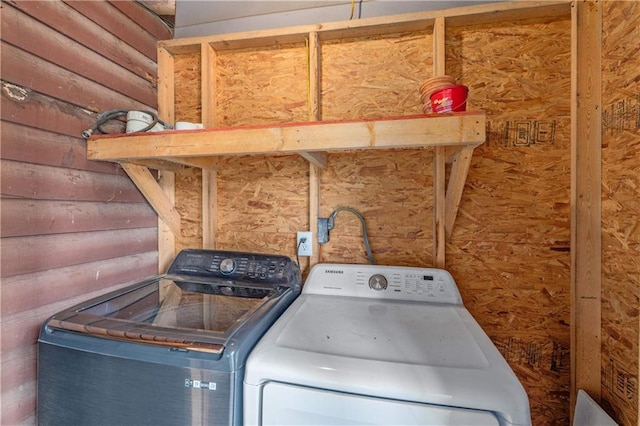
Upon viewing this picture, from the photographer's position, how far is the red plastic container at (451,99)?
0.97 metres

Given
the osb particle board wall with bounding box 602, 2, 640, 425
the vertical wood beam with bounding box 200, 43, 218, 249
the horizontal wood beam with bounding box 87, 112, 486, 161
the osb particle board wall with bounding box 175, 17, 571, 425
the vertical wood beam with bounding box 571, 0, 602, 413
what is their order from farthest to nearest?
1. the vertical wood beam with bounding box 200, 43, 218, 249
2. the osb particle board wall with bounding box 175, 17, 571, 425
3. the vertical wood beam with bounding box 571, 0, 602, 413
4. the osb particle board wall with bounding box 602, 2, 640, 425
5. the horizontal wood beam with bounding box 87, 112, 486, 161

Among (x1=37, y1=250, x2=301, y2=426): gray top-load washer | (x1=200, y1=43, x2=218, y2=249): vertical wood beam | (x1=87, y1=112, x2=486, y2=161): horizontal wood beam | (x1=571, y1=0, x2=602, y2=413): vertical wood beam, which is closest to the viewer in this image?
(x1=37, y1=250, x2=301, y2=426): gray top-load washer

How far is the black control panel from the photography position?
51.4 inches

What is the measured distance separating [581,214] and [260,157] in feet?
5.06

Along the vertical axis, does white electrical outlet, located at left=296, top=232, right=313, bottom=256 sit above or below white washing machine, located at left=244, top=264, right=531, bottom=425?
above

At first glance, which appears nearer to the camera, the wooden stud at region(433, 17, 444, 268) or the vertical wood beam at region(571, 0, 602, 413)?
the vertical wood beam at region(571, 0, 602, 413)

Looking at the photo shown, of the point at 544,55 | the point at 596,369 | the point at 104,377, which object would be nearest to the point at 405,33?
the point at 544,55

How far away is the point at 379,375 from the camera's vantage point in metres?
0.69

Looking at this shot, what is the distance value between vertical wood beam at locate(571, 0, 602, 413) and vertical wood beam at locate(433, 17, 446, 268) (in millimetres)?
542

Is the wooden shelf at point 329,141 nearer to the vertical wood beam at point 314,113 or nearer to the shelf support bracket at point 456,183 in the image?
the shelf support bracket at point 456,183

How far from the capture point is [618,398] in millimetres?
1062

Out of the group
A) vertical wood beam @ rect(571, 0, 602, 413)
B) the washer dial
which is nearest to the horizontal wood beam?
the washer dial

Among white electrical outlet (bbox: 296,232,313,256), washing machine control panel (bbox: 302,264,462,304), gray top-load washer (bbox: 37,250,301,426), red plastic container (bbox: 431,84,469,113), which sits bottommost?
gray top-load washer (bbox: 37,250,301,426)

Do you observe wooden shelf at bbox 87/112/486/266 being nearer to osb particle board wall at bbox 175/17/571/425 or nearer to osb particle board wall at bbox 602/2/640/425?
osb particle board wall at bbox 175/17/571/425
